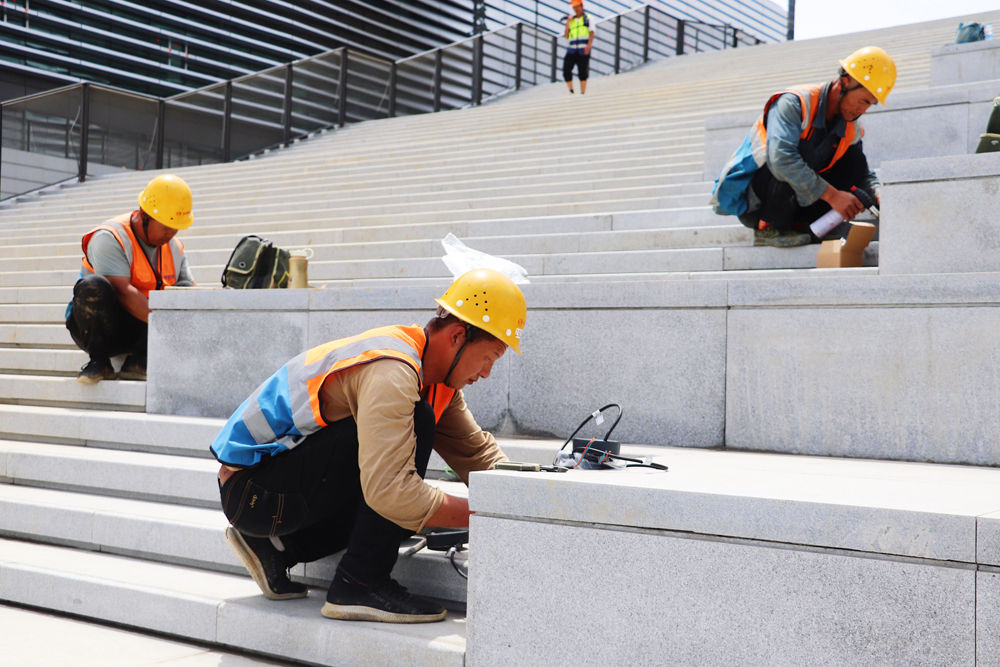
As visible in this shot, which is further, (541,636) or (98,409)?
(98,409)

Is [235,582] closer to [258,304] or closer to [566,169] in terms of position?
[258,304]

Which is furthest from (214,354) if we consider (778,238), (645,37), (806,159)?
(645,37)

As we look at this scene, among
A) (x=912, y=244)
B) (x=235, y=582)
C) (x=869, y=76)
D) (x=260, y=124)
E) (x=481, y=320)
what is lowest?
(x=235, y=582)

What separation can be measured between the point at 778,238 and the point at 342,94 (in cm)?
1376

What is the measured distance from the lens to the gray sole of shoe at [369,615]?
328cm

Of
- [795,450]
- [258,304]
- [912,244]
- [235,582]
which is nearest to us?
[235,582]

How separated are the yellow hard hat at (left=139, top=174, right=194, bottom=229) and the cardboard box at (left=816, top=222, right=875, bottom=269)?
3.83 m

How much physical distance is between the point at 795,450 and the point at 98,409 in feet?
14.4

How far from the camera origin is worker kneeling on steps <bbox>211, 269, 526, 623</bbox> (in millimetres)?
3170

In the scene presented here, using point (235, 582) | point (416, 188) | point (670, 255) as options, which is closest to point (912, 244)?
point (670, 255)

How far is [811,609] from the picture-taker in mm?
2457

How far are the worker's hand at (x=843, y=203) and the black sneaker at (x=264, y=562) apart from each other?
3.69 metres

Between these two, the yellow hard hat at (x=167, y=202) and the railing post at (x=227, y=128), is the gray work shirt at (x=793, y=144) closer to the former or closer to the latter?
the yellow hard hat at (x=167, y=202)

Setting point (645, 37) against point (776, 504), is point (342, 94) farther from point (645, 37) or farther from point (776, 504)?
point (776, 504)
